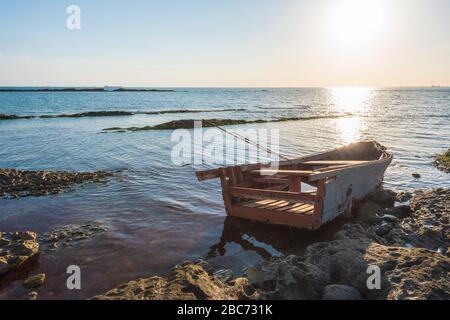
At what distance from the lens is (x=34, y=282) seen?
259 inches

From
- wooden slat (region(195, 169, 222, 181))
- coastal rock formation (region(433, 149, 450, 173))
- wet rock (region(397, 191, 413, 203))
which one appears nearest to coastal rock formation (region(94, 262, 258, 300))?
wooden slat (region(195, 169, 222, 181))

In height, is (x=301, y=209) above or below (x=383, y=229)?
above

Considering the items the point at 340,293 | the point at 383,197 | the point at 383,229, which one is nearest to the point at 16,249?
the point at 340,293

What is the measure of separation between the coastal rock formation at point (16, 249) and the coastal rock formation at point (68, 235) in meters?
0.28

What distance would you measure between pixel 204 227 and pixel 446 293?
610 centimetres

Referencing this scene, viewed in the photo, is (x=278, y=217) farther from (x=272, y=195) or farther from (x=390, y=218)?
(x=390, y=218)

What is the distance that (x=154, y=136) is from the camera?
99.4 ft

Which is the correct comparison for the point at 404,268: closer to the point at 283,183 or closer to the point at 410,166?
the point at 283,183

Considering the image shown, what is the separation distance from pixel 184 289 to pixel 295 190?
556 cm

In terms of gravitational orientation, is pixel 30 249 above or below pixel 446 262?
below

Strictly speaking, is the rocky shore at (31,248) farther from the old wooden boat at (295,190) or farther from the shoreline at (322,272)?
the old wooden boat at (295,190)

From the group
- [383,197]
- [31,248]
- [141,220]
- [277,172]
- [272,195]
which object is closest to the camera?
[31,248]

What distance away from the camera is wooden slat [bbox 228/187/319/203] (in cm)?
848
